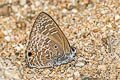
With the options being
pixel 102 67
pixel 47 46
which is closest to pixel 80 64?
pixel 102 67

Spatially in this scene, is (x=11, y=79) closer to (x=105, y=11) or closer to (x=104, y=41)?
(x=104, y=41)

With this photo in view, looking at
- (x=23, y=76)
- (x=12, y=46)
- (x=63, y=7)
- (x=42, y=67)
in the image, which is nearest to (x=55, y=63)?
(x=42, y=67)

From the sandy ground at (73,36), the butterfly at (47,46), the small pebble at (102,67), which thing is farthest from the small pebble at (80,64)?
the small pebble at (102,67)

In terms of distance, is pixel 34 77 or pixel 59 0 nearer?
pixel 34 77

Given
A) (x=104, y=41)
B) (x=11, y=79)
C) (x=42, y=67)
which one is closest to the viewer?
(x=11, y=79)

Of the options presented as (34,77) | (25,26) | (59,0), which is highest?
(59,0)

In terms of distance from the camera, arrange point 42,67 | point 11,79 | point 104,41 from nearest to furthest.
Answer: point 11,79 → point 42,67 → point 104,41

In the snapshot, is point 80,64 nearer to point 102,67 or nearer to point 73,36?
point 102,67

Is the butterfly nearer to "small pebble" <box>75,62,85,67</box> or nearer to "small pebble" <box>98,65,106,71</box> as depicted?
"small pebble" <box>75,62,85,67</box>
